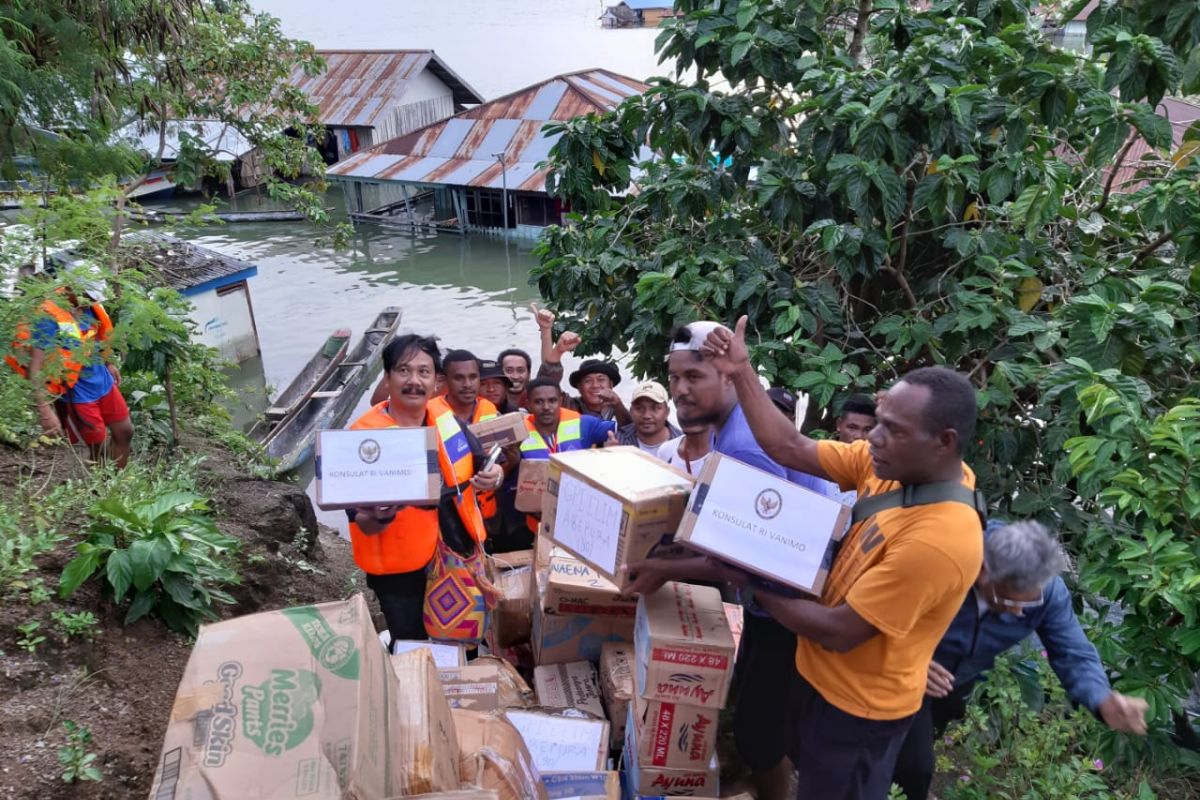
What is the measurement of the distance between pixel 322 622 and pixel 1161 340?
12.5 ft

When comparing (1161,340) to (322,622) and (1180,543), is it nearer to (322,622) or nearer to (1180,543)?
(1180,543)

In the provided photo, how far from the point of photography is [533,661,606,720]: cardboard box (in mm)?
3521

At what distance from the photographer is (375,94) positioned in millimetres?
31453

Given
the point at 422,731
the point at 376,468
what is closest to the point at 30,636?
the point at 376,468

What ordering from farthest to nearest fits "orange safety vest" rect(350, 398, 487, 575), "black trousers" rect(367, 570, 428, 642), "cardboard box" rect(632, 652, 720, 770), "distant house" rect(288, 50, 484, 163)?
"distant house" rect(288, 50, 484, 163) → "black trousers" rect(367, 570, 428, 642) → "orange safety vest" rect(350, 398, 487, 575) → "cardboard box" rect(632, 652, 720, 770)

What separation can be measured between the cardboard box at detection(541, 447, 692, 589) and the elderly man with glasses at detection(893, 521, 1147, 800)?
1.00 metres

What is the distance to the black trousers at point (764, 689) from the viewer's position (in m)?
2.99

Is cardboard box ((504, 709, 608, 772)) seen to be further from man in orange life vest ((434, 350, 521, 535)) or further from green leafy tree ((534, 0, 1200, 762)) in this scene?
green leafy tree ((534, 0, 1200, 762))

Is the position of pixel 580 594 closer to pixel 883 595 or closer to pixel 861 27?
pixel 883 595

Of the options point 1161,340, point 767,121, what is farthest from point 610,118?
point 1161,340

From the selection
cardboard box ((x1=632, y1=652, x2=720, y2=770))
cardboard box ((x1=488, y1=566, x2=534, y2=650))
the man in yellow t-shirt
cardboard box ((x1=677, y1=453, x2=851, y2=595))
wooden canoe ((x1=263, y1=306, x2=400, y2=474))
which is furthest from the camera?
wooden canoe ((x1=263, y1=306, x2=400, y2=474))

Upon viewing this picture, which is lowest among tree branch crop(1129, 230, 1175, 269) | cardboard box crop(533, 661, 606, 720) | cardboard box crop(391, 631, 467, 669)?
cardboard box crop(533, 661, 606, 720)

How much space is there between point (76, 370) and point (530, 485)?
9.49 ft

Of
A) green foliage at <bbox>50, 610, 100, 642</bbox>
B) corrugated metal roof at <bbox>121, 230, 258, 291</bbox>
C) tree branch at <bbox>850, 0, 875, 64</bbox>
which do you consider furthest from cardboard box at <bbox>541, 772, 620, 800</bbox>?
corrugated metal roof at <bbox>121, 230, 258, 291</bbox>
